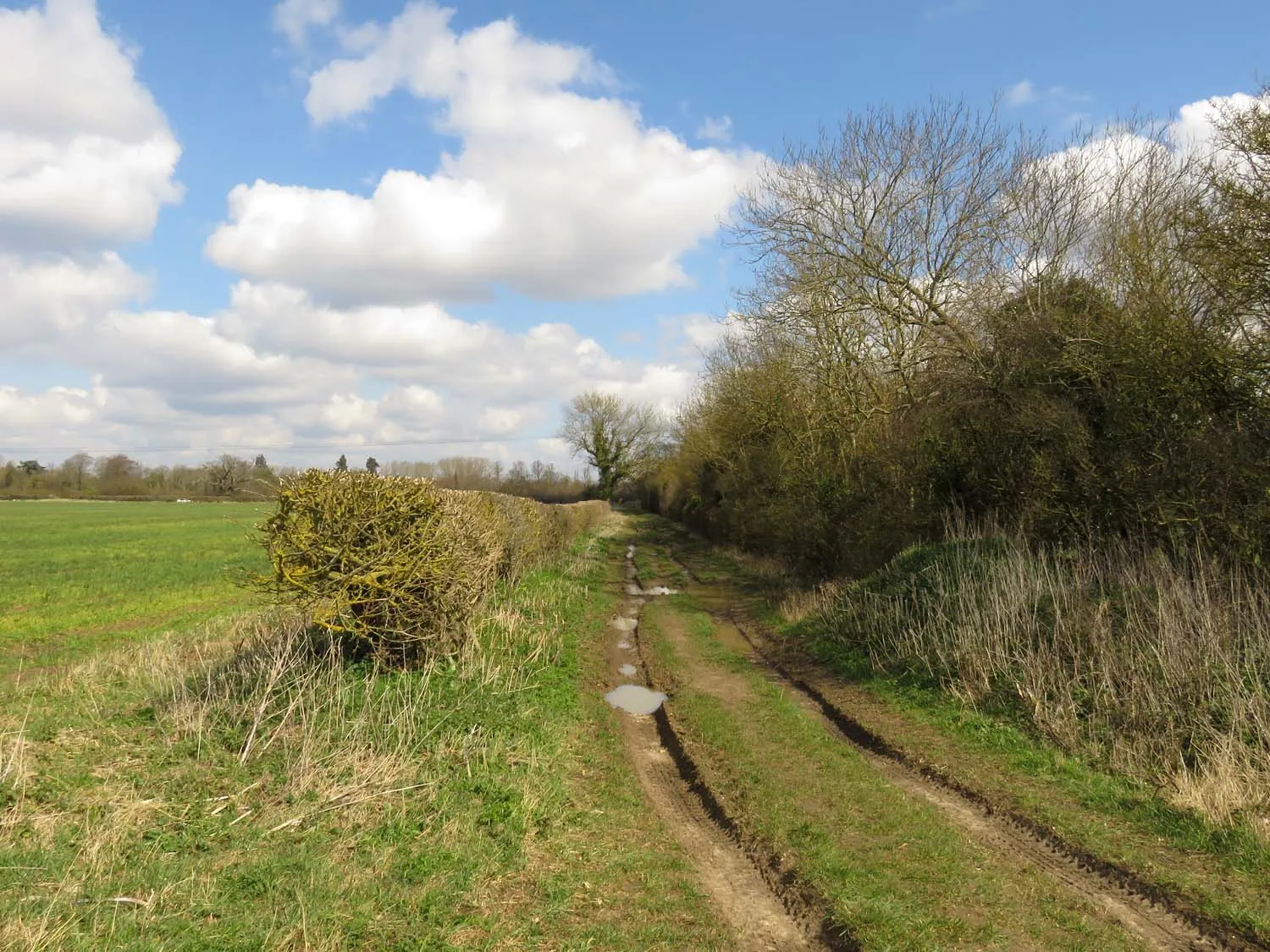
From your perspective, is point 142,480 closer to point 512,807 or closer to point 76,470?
point 76,470

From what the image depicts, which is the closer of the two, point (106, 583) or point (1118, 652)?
point (1118, 652)

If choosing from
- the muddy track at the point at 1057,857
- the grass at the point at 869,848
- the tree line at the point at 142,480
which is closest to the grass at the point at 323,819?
the grass at the point at 869,848

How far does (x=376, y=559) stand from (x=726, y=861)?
486 cm

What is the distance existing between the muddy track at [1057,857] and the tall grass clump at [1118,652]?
1199mm

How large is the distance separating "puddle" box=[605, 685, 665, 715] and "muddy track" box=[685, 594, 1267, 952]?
233 cm

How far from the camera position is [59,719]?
7387 mm

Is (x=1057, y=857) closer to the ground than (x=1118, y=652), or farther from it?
closer to the ground

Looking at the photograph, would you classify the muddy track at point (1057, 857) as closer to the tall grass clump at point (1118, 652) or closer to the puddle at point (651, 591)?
the tall grass clump at point (1118, 652)

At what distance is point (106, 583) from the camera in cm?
2125

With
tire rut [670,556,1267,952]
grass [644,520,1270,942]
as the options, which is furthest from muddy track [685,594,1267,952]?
grass [644,520,1270,942]

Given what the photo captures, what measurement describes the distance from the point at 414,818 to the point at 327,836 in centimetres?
63

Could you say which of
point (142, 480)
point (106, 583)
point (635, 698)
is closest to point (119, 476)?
point (142, 480)

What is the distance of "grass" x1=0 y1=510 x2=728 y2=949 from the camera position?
4270 mm

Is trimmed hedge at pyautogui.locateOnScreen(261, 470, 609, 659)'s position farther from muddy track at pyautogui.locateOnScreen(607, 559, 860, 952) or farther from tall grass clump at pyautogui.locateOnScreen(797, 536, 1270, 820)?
tall grass clump at pyautogui.locateOnScreen(797, 536, 1270, 820)
